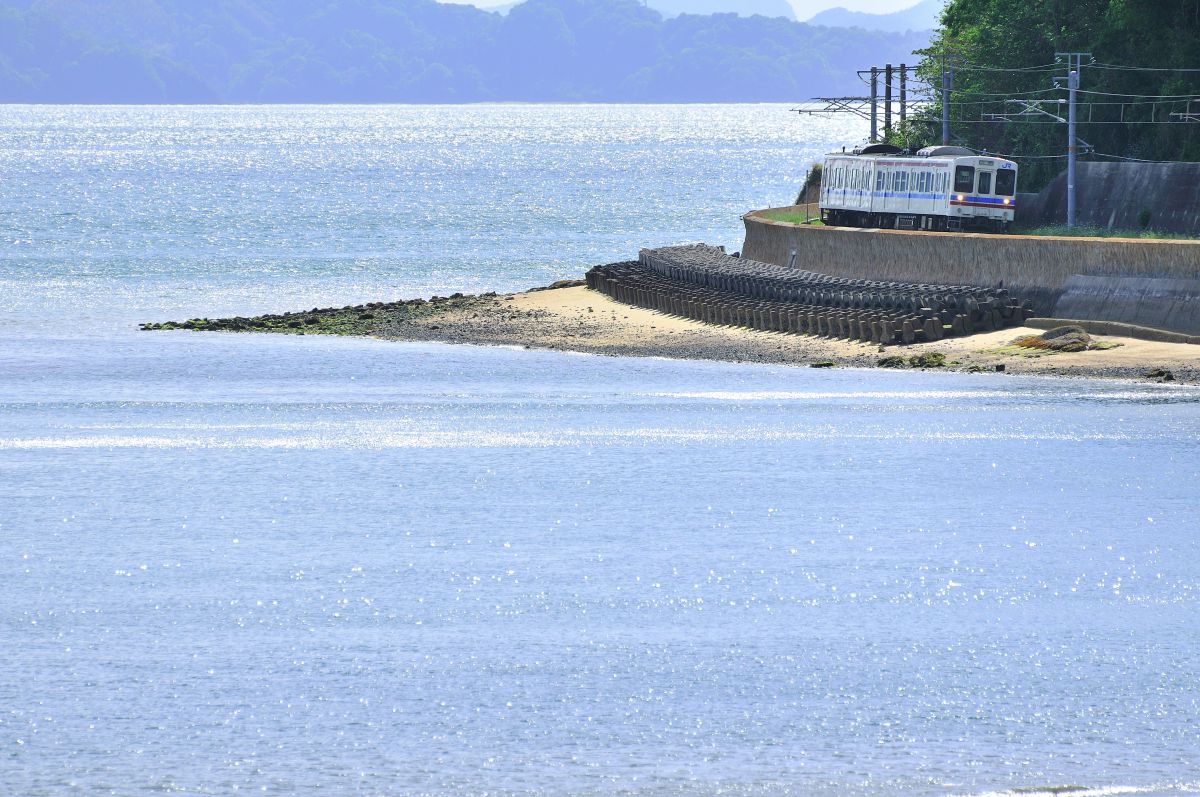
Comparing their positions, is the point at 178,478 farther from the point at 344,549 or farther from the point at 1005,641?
the point at 1005,641

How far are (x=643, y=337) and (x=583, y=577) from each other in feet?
91.7

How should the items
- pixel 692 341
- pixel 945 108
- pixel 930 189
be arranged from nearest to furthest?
pixel 692 341
pixel 930 189
pixel 945 108

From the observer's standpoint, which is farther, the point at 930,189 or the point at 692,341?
the point at 930,189

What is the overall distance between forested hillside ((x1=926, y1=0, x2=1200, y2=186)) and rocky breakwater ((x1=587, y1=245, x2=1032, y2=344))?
1297cm

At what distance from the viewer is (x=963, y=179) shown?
54.1 m

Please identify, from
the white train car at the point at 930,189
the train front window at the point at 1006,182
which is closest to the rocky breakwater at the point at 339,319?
the white train car at the point at 930,189

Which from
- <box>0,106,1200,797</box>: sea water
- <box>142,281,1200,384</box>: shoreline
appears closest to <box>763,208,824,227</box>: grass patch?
<box>142,281,1200,384</box>: shoreline

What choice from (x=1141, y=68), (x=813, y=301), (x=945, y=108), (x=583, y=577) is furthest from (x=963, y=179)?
(x=583, y=577)

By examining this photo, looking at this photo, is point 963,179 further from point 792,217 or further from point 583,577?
point 583,577

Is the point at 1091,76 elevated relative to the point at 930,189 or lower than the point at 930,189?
elevated

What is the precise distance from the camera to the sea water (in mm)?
14297

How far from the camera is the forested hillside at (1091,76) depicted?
59.5m

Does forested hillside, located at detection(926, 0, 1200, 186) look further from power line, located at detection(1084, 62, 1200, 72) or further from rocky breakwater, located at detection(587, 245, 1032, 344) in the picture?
rocky breakwater, located at detection(587, 245, 1032, 344)

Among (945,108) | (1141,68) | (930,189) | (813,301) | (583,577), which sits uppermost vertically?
(1141,68)
